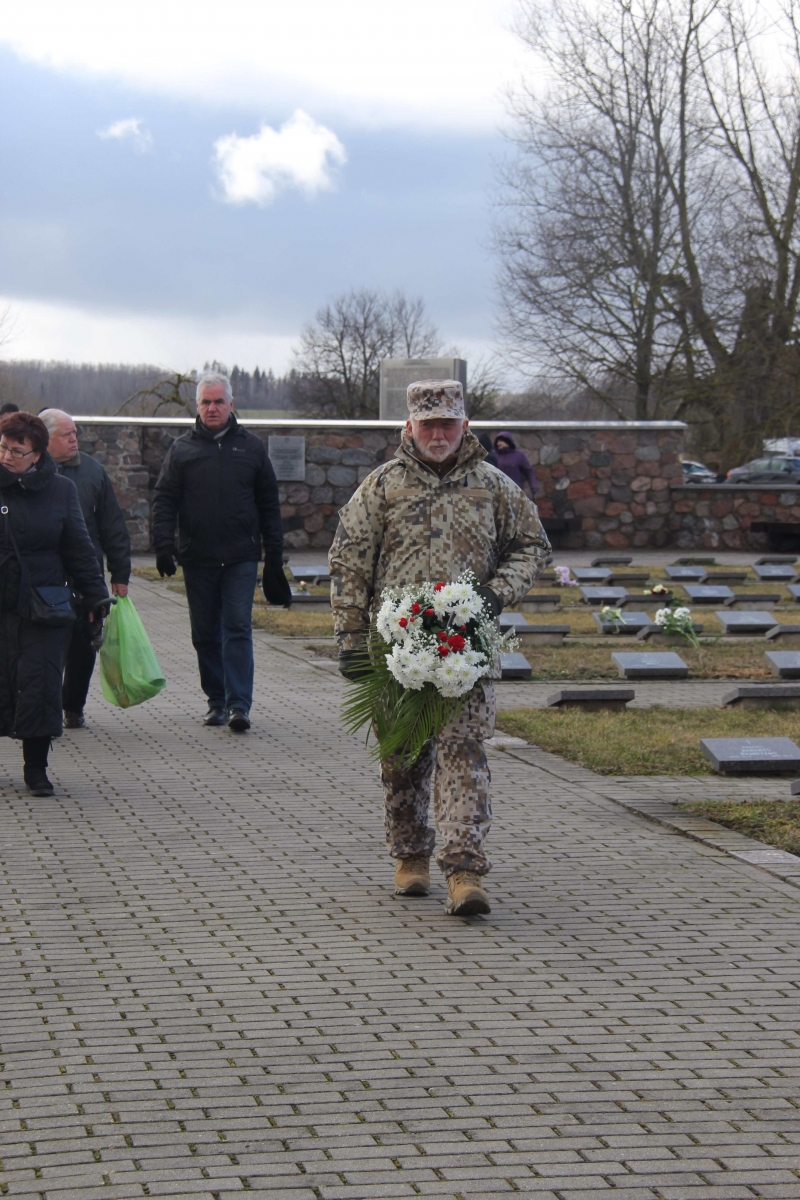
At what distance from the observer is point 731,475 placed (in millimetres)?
44125

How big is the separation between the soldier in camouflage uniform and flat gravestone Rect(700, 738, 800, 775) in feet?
9.38

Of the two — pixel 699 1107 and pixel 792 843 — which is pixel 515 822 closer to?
pixel 792 843

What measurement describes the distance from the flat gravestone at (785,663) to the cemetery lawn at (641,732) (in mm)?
1559

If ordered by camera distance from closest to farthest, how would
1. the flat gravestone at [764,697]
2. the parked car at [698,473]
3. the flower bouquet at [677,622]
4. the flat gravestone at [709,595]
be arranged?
the flat gravestone at [764,697] → the flower bouquet at [677,622] → the flat gravestone at [709,595] → the parked car at [698,473]

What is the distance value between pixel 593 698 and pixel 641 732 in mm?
817

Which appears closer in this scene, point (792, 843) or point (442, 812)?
point (442, 812)

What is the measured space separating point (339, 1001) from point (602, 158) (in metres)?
37.2

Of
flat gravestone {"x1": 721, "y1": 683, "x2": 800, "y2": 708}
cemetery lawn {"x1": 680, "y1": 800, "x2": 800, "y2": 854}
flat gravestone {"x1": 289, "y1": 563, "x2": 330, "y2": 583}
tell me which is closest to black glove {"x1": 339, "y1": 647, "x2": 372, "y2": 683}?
cemetery lawn {"x1": 680, "y1": 800, "x2": 800, "y2": 854}

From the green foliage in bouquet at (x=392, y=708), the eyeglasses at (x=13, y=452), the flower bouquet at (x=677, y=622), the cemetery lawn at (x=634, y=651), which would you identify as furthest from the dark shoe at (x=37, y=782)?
the flower bouquet at (x=677, y=622)

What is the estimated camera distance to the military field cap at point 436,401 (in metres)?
5.29

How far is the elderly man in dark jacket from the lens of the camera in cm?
903

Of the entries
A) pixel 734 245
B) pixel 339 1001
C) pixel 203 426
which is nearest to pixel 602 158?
pixel 734 245

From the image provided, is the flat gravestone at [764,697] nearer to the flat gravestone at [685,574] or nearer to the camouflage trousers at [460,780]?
the camouflage trousers at [460,780]

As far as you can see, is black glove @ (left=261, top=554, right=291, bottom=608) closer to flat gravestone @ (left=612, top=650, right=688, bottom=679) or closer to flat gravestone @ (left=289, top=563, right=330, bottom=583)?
flat gravestone @ (left=612, top=650, right=688, bottom=679)
